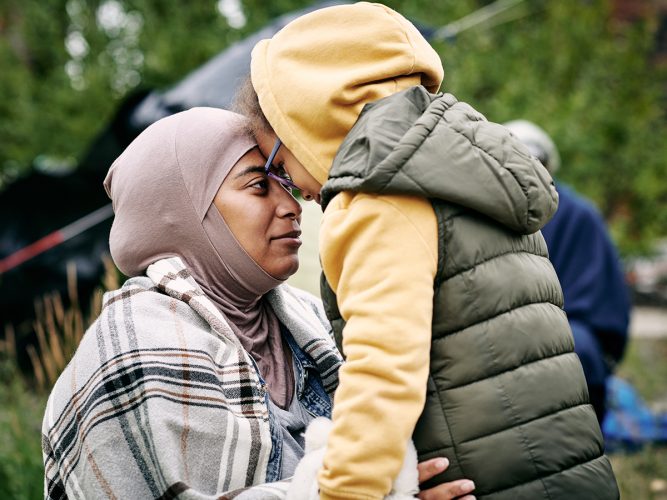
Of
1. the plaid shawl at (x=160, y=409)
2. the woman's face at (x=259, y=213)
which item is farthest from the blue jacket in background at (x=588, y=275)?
the plaid shawl at (x=160, y=409)

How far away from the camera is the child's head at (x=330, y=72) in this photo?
1.79 m

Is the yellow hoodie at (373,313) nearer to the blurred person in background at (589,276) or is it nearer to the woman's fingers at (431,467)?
the woman's fingers at (431,467)

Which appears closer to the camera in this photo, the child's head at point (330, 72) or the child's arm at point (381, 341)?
the child's arm at point (381, 341)

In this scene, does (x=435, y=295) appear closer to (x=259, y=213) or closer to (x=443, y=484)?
(x=443, y=484)

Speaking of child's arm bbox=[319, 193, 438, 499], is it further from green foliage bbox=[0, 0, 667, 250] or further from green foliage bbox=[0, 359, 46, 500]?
green foliage bbox=[0, 0, 667, 250]

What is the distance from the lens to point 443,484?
169cm

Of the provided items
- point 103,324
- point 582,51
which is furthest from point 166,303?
point 582,51

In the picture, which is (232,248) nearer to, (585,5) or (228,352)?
(228,352)

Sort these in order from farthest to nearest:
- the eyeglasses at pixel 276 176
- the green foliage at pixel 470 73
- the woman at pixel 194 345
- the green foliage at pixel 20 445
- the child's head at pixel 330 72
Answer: the green foliage at pixel 470 73, the green foliage at pixel 20 445, the eyeglasses at pixel 276 176, the woman at pixel 194 345, the child's head at pixel 330 72

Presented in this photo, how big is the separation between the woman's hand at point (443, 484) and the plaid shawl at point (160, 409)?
38cm

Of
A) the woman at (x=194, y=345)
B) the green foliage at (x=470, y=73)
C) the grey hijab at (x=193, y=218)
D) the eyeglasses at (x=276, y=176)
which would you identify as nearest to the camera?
the woman at (x=194, y=345)

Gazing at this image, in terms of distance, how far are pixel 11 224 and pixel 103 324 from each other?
4.32m

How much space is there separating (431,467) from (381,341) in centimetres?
31

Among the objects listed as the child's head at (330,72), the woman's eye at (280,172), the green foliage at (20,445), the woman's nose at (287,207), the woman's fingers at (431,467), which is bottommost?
the green foliage at (20,445)
